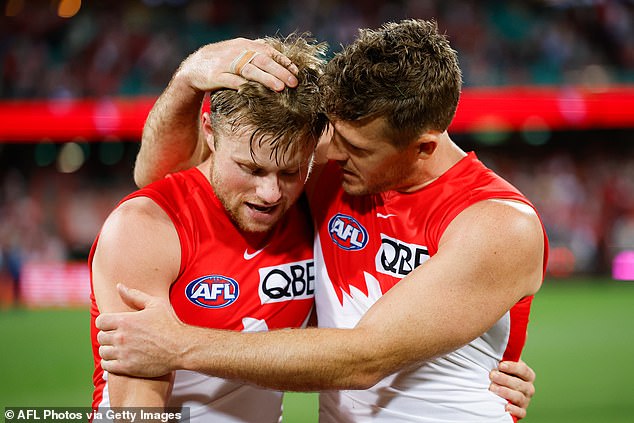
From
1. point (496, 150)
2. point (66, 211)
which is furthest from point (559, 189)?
point (66, 211)

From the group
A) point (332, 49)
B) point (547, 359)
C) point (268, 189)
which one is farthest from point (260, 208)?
point (332, 49)

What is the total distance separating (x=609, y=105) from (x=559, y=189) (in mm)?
2941

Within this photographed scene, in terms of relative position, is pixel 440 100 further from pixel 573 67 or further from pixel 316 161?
pixel 573 67

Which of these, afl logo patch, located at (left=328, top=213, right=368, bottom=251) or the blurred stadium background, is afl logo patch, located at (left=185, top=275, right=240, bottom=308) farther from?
the blurred stadium background

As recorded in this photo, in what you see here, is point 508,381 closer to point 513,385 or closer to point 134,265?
point 513,385

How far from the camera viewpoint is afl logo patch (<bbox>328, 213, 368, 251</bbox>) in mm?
2992

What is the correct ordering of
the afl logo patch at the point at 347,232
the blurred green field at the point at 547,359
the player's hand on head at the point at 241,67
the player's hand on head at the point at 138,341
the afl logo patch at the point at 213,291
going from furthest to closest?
the blurred green field at the point at 547,359 → the afl logo patch at the point at 347,232 → the afl logo patch at the point at 213,291 → the player's hand on head at the point at 241,67 → the player's hand on head at the point at 138,341

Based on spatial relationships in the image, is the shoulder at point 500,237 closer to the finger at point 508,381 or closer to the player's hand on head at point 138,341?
the finger at point 508,381

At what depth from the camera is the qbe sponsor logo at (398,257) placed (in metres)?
2.81

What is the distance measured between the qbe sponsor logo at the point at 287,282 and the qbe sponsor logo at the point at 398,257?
12.6 inches

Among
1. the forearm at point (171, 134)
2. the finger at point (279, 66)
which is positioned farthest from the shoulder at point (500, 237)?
the forearm at point (171, 134)

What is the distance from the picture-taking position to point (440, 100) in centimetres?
283

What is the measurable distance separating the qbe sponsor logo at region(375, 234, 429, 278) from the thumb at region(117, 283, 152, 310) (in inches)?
37.3

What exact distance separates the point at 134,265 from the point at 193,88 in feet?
2.83
